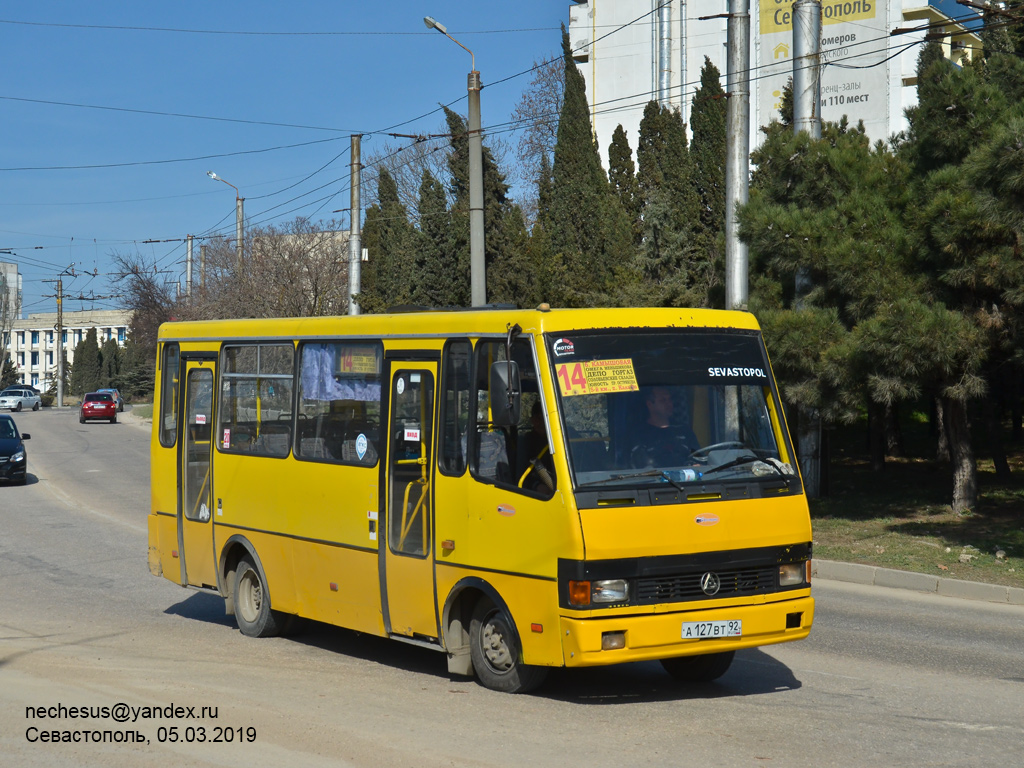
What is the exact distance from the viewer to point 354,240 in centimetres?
3112

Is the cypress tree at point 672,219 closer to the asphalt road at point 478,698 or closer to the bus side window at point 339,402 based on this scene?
the asphalt road at point 478,698

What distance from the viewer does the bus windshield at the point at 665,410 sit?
696 cm

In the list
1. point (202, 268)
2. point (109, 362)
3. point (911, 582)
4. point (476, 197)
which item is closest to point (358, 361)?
point (911, 582)

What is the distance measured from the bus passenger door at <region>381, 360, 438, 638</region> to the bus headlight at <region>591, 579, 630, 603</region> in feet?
4.84

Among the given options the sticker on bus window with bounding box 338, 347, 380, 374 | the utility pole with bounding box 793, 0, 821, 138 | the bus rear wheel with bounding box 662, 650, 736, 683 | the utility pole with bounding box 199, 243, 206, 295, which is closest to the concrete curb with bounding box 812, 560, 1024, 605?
the bus rear wheel with bounding box 662, 650, 736, 683

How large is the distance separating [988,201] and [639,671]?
28.0ft

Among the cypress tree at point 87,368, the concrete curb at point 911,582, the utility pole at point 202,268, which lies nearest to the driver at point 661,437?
the concrete curb at point 911,582

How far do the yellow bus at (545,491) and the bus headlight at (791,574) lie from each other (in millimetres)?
11

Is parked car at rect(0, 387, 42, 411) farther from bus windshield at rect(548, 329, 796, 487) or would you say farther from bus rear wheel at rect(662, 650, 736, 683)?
bus windshield at rect(548, 329, 796, 487)

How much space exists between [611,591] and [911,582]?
23.8 feet

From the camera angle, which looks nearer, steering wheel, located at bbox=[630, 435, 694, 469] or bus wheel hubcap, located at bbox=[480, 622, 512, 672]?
steering wheel, located at bbox=[630, 435, 694, 469]

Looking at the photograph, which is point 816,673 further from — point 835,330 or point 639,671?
point 835,330

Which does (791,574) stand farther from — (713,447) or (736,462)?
(713,447)

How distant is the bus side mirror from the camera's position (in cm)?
685
